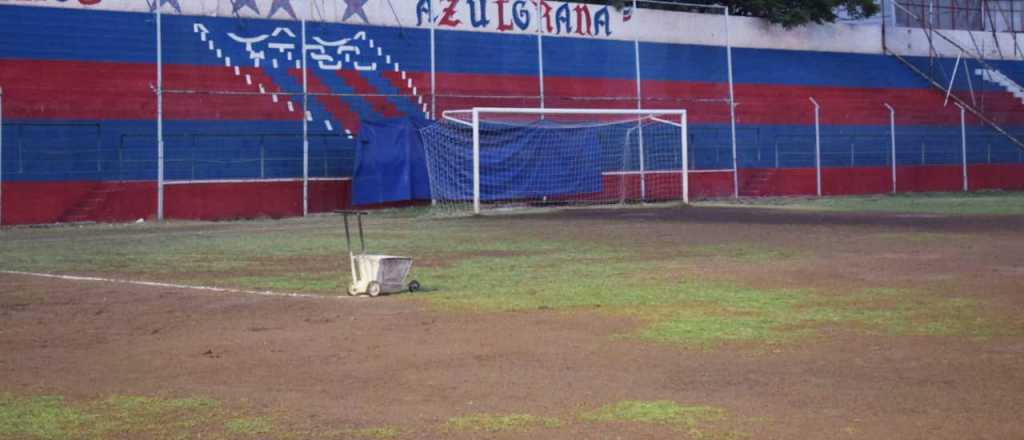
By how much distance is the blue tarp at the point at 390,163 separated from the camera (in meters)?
33.1

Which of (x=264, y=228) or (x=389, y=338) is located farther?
(x=264, y=228)

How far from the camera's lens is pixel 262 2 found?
33438mm

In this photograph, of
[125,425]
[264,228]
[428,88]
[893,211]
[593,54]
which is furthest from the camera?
[593,54]

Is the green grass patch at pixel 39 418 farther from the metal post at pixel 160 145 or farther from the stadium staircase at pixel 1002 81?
the stadium staircase at pixel 1002 81

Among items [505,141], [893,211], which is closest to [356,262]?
[893,211]

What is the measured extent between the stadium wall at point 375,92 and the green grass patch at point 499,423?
24.8 m

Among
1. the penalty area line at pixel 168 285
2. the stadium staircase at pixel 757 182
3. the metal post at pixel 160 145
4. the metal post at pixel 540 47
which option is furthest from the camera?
the stadium staircase at pixel 757 182

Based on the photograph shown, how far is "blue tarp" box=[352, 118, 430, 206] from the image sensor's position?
108ft

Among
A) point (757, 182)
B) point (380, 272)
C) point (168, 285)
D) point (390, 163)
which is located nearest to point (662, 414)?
point (380, 272)

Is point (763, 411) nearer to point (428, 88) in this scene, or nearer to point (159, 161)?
point (159, 161)

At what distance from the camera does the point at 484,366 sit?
27.4ft

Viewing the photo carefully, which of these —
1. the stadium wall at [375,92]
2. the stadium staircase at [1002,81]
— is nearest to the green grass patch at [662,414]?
the stadium wall at [375,92]

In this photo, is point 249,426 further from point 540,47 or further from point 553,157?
point 540,47

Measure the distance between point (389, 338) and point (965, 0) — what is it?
160ft
